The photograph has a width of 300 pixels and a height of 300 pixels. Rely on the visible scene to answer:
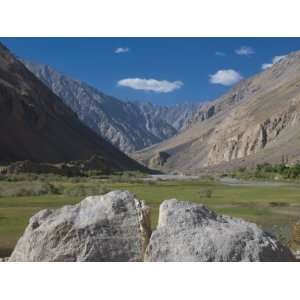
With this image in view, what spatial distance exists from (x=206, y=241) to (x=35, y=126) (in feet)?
443

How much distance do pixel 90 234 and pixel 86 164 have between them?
12105 cm

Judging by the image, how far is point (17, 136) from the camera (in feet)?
440

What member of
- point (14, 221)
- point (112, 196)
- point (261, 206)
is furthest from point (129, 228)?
point (261, 206)

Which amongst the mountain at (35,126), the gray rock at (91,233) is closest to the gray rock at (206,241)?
the gray rock at (91,233)

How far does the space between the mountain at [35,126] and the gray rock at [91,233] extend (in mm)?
108516

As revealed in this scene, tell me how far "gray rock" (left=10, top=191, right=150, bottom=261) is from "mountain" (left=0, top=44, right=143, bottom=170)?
10852 centimetres

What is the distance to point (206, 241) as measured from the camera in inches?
464

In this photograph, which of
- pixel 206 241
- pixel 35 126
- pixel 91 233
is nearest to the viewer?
pixel 206 241

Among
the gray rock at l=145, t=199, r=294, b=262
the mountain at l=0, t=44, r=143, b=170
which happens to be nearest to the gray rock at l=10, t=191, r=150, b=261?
the gray rock at l=145, t=199, r=294, b=262

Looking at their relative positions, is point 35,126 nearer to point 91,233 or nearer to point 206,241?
point 91,233

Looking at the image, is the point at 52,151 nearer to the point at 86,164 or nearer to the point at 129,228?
the point at 86,164

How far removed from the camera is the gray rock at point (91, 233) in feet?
41.8

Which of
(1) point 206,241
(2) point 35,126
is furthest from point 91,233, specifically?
(2) point 35,126

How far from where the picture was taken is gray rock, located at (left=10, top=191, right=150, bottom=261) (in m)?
12.7
